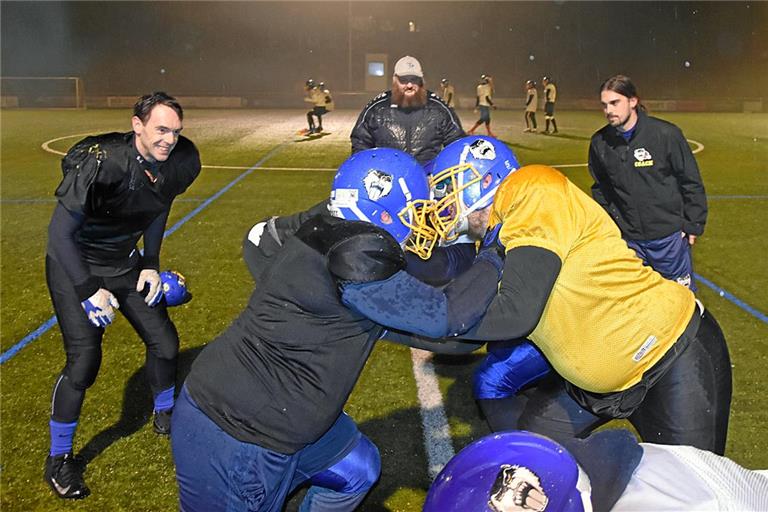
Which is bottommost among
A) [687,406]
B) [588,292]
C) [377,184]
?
[687,406]

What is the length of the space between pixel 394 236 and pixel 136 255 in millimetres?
2345

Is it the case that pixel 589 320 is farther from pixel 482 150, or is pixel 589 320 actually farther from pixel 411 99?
pixel 411 99

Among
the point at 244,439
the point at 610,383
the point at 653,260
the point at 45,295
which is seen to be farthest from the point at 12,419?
the point at 653,260

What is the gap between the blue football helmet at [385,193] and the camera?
8.48 feet

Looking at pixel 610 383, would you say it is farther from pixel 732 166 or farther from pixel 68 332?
pixel 732 166

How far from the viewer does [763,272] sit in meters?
7.80

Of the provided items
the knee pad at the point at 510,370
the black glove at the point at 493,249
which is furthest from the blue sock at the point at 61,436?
the black glove at the point at 493,249

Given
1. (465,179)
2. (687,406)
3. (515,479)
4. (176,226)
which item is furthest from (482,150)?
(176,226)

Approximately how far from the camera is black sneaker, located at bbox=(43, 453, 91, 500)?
4074 mm

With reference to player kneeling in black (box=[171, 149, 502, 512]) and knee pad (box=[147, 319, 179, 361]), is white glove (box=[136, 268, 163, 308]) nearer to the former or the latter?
knee pad (box=[147, 319, 179, 361])

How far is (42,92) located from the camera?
125 feet

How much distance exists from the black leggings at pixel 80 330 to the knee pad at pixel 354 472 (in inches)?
69.7

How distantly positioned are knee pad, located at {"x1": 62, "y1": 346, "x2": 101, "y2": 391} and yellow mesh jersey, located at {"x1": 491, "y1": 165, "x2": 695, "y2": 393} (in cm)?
250

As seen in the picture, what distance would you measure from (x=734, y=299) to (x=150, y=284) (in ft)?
17.9
